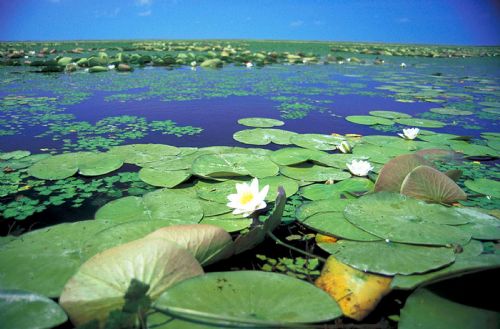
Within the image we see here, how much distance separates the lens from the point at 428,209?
1.41 m

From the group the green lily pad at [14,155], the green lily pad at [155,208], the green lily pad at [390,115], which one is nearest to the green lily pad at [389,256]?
the green lily pad at [155,208]

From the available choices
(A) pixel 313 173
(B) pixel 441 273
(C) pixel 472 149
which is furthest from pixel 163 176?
(C) pixel 472 149

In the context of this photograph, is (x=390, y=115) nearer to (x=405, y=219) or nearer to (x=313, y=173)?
(x=313, y=173)

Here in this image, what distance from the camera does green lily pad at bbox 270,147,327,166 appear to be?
6.63 ft

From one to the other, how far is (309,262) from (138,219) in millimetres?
791

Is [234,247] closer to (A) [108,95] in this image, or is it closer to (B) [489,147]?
(B) [489,147]

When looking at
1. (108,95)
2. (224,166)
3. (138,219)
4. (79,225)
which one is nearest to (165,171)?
(224,166)

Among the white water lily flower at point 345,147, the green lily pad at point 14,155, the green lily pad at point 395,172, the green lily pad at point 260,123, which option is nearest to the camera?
the green lily pad at point 395,172

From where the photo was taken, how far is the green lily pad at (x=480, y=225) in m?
1.22

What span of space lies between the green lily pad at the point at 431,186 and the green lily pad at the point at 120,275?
1147 mm

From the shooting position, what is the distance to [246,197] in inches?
54.3

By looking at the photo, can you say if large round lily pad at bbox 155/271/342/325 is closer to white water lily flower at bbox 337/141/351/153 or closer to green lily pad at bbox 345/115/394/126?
white water lily flower at bbox 337/141/351/153

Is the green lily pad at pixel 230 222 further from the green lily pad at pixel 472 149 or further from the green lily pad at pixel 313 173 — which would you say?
the green lily pad at pixel 472 149

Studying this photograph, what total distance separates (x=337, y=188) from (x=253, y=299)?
1023mm
